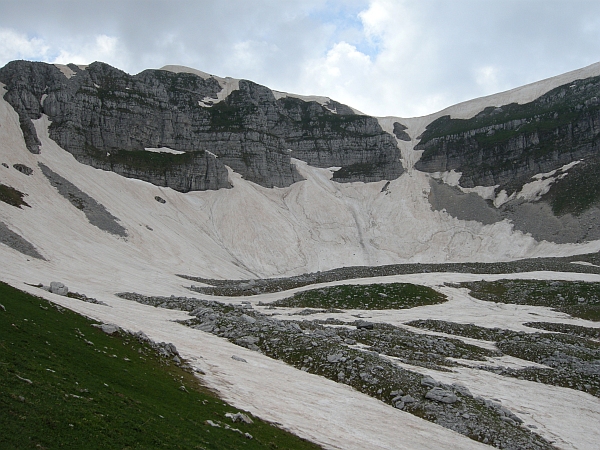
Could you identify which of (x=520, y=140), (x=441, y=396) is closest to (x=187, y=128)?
(x=520, y=140)

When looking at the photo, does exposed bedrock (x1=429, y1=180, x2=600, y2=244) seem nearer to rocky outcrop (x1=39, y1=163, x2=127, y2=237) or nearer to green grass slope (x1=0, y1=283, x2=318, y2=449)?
rocky outcrop (x1=39, y1=163, x2=127, y2=237)

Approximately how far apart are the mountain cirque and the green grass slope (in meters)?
2.87

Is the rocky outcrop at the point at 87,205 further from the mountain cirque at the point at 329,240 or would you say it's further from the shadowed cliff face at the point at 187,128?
the shadowed cliff face at the point at 187,128

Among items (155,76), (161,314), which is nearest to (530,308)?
(161,314)

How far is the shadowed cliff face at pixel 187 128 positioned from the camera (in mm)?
119188

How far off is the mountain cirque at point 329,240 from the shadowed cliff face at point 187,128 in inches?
24.1

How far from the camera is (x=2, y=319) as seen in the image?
845 inches

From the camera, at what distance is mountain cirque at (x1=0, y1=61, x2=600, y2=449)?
28.0 m

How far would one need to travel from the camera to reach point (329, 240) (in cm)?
12231

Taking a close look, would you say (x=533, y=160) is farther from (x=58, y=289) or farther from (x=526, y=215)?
(x=58, y=289)

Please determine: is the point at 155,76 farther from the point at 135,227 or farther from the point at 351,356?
the point at 351,356

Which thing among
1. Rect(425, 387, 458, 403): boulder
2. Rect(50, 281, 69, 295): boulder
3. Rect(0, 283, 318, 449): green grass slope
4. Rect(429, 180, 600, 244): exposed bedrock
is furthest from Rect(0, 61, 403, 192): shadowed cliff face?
Rect(425, 387, 458, 403): boulder

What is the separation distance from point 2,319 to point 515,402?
93.1ft

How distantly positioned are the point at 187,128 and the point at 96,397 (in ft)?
437
